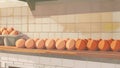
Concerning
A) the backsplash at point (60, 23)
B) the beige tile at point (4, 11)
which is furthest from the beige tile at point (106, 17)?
the beige tile at point (4, 11)

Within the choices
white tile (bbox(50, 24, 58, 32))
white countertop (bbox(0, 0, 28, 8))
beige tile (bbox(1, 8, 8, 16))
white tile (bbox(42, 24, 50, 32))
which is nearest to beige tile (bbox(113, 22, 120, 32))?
white tile (bbox(50, 24, 58, 32))

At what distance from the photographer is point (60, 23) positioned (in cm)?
267

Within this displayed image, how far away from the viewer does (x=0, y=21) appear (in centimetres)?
321

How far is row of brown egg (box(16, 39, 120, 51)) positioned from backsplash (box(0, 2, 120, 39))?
19cm

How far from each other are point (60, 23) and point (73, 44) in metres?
0.43

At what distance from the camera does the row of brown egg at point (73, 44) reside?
212 cm

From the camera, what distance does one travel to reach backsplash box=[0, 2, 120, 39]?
2.37m

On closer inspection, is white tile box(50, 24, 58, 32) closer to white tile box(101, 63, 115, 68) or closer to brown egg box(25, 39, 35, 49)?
brown egg box(25, 39, 35, 49)

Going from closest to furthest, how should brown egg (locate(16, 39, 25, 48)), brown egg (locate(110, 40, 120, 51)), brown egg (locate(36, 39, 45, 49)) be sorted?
brown egg (locate(110, 40, 120, 51)) < brown egg (locate(36, 39, 45, 49)) < brown egg (locate(16, 39, 25, 48))

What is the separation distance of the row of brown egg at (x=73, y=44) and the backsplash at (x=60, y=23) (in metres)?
0.19

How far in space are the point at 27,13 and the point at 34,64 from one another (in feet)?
1.87

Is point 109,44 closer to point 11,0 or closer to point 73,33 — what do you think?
point 73,33

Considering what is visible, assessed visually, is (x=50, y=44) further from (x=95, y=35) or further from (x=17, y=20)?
(x=17, y=20)

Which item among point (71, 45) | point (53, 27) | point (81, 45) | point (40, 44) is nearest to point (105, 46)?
point (81, 45)
